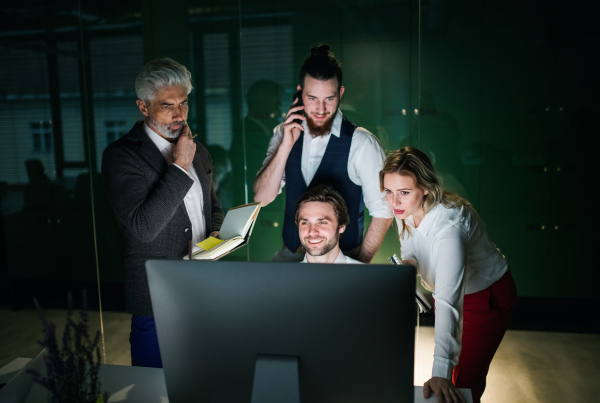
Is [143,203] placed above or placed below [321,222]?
above

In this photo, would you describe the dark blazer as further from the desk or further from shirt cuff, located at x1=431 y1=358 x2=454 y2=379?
shirt cuff, located at x1=431 y1=358 x2=454 y2=379

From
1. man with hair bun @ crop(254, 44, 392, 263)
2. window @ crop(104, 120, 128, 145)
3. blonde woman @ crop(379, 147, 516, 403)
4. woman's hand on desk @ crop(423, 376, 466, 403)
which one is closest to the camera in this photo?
woman's hand on desk @ crop(423, 376, 466, 403)

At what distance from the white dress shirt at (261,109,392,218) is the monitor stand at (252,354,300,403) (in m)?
1.44

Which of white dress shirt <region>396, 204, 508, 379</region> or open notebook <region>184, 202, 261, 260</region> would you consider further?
open notebook <region>184, 202, 261, 260</region>

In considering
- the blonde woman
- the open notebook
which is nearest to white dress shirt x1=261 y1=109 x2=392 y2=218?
the blonde woman

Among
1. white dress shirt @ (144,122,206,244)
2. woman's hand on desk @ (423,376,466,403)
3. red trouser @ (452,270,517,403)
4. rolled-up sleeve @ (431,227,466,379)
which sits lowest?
red trouser @ (452,270,517,403)

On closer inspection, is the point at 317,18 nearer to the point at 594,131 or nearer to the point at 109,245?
the point at 594,131

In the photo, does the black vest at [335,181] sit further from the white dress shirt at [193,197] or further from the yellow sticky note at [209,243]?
the yellow sticky note at [209,243]

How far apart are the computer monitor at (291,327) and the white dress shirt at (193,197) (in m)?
1.18

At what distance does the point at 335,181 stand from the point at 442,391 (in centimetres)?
126

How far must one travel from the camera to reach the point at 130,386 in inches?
53.6

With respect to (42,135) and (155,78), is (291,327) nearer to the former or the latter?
(155,78)

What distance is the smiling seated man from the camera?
2189 millimetres

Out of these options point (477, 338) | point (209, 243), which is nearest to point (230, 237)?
point (209, 243)
